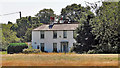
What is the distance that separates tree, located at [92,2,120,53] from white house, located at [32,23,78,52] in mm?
18965

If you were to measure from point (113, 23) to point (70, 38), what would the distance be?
874 inches

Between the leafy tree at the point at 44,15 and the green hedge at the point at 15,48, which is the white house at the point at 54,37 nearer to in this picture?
the green hedge at the point at 15,48

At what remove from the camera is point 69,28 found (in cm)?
4825

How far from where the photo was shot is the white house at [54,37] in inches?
1903

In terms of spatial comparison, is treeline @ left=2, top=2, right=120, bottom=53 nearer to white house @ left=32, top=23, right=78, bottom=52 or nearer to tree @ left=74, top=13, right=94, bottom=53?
tree @ left=74, top=13, right=94, bottom=53

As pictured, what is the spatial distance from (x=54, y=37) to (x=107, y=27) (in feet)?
74.8

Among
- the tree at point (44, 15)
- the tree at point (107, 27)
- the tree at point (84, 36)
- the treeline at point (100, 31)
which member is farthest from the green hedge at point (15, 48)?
the tree at point (44, 15)

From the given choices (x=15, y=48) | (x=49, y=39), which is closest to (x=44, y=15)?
(x=49, y=39)

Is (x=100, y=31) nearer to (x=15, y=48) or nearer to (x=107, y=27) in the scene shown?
(x=107, y=27)

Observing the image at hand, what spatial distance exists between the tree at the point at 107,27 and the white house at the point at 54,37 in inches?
747

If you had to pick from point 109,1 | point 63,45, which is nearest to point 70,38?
point 63,45

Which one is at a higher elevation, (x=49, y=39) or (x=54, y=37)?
(x=54, y=37)

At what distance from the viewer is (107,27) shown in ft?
91.0

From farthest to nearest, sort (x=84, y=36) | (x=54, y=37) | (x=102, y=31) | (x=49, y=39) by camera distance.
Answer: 1. (x=49, y=39)
2. (x=54, y=37)
3. (x=84, y=36)
4. (x=102, y=31)
